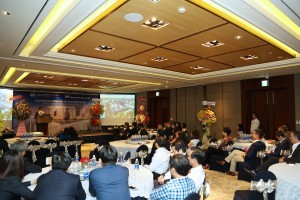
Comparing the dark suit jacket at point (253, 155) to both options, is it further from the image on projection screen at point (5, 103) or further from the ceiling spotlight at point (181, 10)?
the image on projection screen at point (5, 103)

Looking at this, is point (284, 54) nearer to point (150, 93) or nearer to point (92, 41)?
point (92, 41)

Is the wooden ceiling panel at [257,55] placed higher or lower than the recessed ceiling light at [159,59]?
lower

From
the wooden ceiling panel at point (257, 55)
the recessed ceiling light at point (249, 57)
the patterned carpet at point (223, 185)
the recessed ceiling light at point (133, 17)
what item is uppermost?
the recessed ceiling light at point (133, 17)

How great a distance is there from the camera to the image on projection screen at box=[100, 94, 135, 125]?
52.5ft

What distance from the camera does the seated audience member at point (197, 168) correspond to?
3199 mm

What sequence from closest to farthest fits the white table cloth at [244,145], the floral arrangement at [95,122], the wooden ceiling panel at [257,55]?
the wooden ceiling panel at [257,55], the white table cloth at [244,145], the floral arrangement at [95,122]

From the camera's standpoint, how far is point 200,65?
26.1 ft

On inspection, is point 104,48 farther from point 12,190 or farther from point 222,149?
point 222,149

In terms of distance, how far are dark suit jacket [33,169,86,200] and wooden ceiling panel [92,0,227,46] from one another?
256cm

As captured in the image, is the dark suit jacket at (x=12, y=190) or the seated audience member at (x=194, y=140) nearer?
the dark suit jacket at (x=12, y=190)

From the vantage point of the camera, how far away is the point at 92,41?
5406 millimetres

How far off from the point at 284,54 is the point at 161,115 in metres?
9.21

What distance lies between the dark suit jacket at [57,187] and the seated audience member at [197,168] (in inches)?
60.5

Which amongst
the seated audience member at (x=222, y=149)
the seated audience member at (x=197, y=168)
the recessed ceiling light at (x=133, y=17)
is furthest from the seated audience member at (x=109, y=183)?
the seated audience member at (x=222, y=149)
